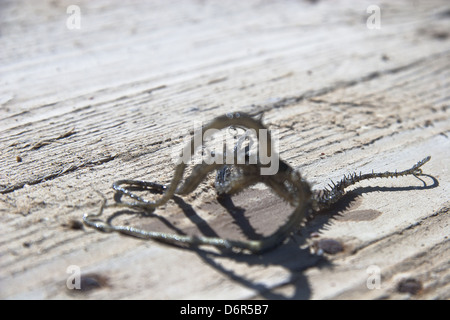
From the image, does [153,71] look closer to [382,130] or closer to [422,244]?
[382,130]

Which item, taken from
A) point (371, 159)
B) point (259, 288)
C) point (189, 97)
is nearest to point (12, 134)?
point (189, 97)

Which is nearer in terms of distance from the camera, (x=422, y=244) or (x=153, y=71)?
(x=422, y=244)

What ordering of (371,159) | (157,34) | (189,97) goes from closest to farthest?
(371,159)
(189,97)
(157,34)

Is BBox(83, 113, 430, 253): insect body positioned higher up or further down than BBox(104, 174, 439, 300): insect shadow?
higher up

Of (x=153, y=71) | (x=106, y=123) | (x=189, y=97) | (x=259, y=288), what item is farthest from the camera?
(x=153, y=71)

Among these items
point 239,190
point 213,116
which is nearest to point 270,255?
point 239,190

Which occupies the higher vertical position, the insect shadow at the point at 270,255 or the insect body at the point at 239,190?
the insect body at the point at 239,190
